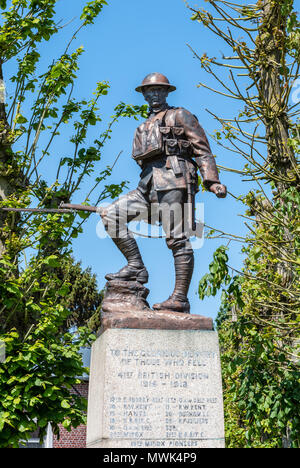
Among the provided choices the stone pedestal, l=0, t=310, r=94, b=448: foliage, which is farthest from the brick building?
the stone pedestal

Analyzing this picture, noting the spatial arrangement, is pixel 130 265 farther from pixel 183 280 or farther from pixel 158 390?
pixel 158 390

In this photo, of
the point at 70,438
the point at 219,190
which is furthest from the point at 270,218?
the point at 70,438

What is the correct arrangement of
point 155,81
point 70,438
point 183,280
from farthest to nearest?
point 70,438
point 155,81
point 183,280

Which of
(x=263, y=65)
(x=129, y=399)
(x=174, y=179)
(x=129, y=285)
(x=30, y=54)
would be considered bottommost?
(x=129, y=399)

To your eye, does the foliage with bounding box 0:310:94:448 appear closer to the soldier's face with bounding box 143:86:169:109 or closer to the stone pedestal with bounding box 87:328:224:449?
the stone pedestal with bounding box 87:328:224:449

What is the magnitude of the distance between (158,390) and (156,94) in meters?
3.33

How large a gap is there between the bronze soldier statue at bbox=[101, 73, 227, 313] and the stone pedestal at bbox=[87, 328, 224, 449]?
0.65 meters

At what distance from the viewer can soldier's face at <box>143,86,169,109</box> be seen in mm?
8117

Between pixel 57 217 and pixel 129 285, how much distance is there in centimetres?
493

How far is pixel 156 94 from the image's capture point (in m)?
8.12

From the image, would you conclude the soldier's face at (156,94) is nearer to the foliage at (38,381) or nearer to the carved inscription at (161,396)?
the carved inscription at (161,396)
